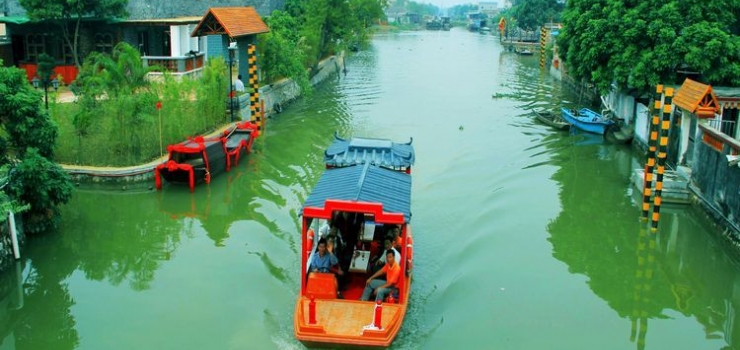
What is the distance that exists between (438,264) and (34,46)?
22.6 meters

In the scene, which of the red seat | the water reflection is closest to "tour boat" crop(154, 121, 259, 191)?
the red seat

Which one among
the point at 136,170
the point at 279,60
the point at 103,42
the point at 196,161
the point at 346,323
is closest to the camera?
the point at 346,323

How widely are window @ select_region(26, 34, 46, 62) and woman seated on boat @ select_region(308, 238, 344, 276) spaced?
22.7m

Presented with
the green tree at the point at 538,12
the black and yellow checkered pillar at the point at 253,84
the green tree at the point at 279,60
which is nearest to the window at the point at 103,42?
the green tree at the point at 279,60

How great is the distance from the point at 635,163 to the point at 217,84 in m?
13.8

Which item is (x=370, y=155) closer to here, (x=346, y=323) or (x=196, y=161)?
(x=346, y=323)

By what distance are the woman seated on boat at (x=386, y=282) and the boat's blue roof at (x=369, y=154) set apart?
320 centimetres

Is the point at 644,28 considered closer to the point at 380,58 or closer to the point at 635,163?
the point at 635,163

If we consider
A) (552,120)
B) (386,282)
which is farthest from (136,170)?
(552,120)

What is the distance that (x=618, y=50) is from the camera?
24.7 m

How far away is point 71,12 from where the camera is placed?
2761 cm

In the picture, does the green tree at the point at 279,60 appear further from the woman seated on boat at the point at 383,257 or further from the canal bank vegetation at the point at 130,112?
the woman seated on boat at the point at 383,257

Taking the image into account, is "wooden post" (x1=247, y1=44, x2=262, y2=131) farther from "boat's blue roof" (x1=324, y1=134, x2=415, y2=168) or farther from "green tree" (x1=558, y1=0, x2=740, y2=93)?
"green tree" (x1=558, y1=0, x2=740, y2=93)

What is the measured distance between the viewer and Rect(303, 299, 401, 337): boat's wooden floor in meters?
10.5
